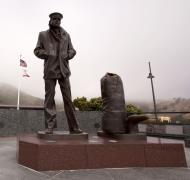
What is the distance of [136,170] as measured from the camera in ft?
16.5

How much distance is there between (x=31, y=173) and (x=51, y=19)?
12.9 ft

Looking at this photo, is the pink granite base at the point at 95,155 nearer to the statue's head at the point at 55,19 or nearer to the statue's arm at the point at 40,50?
the statue's arm at the point at 40,50

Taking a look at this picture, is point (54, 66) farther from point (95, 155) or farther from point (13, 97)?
point (13, 97)

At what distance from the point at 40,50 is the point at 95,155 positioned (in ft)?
10.2

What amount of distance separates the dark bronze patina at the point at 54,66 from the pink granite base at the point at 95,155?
136 cm

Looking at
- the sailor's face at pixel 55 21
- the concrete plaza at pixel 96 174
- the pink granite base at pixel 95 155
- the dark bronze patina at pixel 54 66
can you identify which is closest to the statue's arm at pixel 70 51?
the dark bronze patina at pixel 54 66

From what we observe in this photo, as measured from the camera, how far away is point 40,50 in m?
6.60

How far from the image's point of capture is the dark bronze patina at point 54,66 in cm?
654

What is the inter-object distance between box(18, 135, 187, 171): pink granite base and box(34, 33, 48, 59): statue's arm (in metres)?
2.32

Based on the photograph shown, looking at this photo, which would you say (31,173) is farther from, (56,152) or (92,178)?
(92,178)

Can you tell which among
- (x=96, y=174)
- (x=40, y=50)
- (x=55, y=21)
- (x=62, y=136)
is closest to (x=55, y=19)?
(x=55, y=21)

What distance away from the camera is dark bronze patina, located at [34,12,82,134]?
654 cm

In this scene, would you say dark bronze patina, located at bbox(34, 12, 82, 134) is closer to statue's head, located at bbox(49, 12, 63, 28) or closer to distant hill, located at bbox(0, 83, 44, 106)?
statue's head, located at bbox(49, 12, 63, 28)

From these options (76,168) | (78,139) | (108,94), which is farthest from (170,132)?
(76,168)
